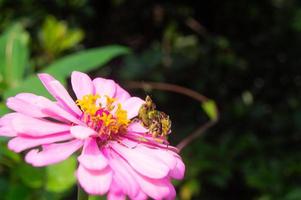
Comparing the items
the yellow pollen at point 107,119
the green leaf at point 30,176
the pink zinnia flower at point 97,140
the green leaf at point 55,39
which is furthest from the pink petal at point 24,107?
the green leaf at point 55,39

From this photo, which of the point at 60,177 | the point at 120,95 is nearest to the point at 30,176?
the point at 60,177

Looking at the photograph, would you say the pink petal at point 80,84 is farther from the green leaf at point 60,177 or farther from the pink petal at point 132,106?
the green leaf at point 60,177

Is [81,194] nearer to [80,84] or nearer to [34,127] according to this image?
[34,127]

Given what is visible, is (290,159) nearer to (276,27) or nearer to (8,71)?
(276,27)

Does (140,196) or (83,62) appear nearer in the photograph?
(140,196)

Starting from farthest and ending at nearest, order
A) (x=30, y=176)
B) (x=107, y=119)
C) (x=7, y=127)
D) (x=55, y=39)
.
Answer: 1. (x=55, y=39)
2. (x=30, y=176)
3. (x=107, y=119)
4. (x=7, y=127)

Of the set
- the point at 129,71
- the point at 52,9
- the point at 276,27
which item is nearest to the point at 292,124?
the point at 276,27

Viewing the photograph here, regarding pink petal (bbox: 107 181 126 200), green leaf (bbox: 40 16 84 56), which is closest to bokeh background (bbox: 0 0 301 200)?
green leaf (bbox: 40 16 84 56)

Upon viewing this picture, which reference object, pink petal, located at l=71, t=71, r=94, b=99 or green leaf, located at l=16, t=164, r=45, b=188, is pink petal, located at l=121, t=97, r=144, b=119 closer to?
pink petal, located at l=71, t=71, r=94, b=99
